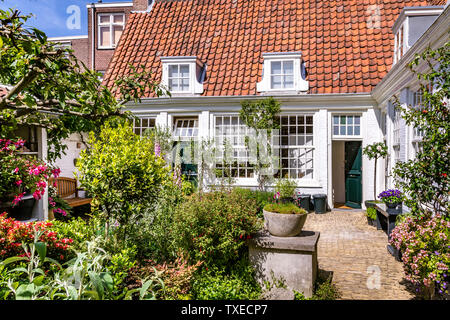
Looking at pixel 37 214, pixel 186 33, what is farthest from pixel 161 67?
pixel 37 214

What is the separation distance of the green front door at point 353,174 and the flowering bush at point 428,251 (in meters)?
A: 7.67

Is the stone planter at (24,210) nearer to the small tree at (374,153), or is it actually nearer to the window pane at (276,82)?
the window pane at (276,82)

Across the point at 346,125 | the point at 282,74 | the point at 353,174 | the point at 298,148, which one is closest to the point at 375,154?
the point at 346,125

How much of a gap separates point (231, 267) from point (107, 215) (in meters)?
1.87

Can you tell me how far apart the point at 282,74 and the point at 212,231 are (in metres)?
8.68

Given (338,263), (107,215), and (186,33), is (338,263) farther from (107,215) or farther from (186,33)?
(186,33)

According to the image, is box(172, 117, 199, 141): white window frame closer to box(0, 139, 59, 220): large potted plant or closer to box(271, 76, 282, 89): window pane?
box(271, 76, 282, 89): window pane

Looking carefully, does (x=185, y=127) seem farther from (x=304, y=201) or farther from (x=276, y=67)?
(x=304, y=201)

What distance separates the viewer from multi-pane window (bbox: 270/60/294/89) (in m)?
12.1

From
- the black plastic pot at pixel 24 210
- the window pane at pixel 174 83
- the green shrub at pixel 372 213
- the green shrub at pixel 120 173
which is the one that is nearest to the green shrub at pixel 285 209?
the green shrub at pixel 120 173

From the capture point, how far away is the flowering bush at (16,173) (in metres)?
6.48

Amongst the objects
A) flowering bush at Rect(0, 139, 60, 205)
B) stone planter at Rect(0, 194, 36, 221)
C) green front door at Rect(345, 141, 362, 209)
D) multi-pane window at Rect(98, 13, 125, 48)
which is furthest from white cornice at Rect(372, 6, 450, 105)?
multi-pane window at Rect(98, 13, 125, 48)

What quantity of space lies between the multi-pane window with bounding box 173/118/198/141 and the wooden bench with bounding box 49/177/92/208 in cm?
393

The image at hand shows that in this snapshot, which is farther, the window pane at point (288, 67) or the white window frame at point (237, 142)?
the white window frame at point (237, 142)
